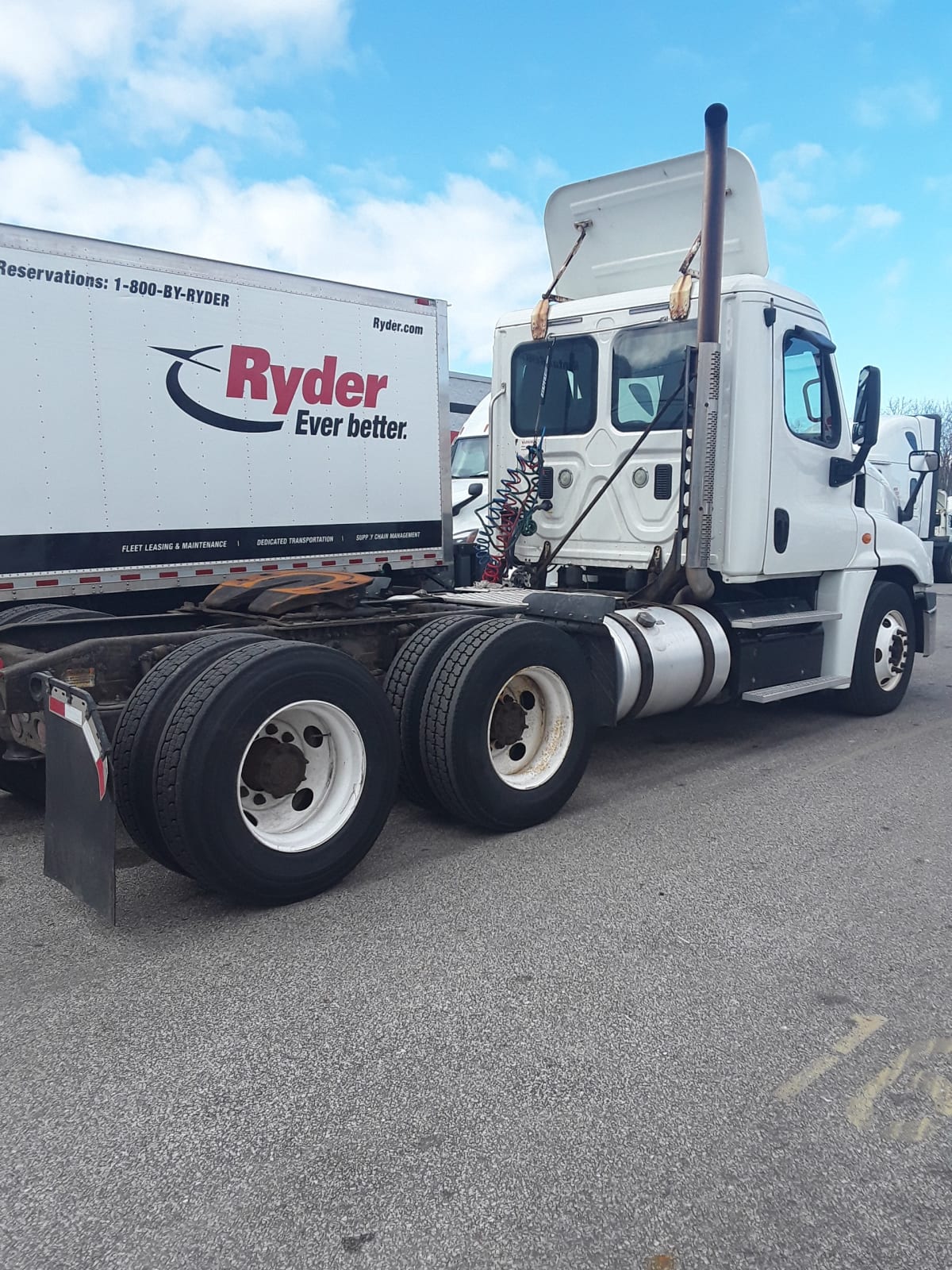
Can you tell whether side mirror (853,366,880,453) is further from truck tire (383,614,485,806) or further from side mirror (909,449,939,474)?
truck tire (383,614,485,806)

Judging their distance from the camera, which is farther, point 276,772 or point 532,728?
point 532,728

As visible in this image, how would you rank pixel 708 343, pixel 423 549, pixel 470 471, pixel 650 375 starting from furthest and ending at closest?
pixel 470 471 → pixel 423 549 → pixel 650 375 → pixel 708 343

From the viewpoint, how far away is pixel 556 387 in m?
7.20

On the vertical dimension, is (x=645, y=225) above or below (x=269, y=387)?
above

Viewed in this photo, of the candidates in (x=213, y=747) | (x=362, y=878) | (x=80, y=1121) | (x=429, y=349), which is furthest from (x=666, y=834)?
(x=429, y=349)

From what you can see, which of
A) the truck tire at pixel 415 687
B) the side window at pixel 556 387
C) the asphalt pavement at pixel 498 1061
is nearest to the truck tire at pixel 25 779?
the asphalt pavement at pixel 498 1061

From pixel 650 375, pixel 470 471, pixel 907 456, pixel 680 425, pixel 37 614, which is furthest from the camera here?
pixel 907 456

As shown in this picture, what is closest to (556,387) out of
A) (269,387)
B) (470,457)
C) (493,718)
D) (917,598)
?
(269,387)

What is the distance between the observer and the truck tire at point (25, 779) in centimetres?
534

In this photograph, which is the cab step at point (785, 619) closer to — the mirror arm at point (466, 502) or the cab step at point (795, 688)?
the cab step at point (795, 688)

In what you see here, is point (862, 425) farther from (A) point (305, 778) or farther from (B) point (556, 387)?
(A) point (305, 778)

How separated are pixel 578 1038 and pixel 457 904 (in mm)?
1149

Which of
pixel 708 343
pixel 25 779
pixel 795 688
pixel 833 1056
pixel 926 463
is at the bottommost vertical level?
pixel 833 1056

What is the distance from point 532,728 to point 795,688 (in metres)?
2.49
